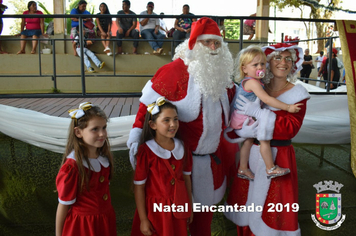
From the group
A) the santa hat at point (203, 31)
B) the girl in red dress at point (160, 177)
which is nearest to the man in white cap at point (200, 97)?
the santa hat at point (203, 31)

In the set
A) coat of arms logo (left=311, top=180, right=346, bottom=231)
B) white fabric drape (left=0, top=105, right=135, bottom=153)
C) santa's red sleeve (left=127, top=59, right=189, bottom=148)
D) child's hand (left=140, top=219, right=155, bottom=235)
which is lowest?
coat of arms logo (left=311, top=180, right=346, bottom=231)

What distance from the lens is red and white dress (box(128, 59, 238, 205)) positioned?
1.97m

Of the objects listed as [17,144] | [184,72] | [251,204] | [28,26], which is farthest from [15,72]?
[251,204]

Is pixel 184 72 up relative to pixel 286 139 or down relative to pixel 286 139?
up

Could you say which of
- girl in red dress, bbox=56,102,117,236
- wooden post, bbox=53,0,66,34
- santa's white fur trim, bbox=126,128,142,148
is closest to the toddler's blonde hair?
santa's white fur trim, bbox=126,128,142,148

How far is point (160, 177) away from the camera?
1848 millimetres

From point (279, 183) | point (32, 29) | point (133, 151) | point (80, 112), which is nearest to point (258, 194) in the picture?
point (279, 183)

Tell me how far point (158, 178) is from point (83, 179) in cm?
42

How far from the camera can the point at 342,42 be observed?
2818 mm

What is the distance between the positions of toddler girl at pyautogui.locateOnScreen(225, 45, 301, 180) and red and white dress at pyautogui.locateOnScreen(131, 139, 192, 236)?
0.47 metres

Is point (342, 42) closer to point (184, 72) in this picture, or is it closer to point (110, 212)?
point (184, 72)

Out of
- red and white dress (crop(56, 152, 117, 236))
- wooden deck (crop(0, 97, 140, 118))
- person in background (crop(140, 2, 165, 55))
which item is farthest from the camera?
person in background (crop(140, 2, 165, 55))

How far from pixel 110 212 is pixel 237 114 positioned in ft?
3.22

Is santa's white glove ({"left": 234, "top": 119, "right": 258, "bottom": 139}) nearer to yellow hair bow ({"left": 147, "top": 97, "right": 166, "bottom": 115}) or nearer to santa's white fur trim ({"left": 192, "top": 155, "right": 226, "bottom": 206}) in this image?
santa's white fur trim ({"left": 192, "top": 155, "right": 226, "bottom": 206})
